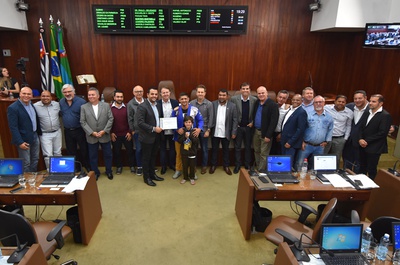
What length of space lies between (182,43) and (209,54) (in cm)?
72

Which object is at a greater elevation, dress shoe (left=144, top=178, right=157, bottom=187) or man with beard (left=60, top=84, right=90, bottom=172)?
man with beard (left=60, top=84, right=90, bottom=172)

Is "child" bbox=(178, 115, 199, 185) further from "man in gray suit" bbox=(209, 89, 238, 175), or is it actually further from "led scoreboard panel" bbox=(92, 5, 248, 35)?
"led scoreboard panel" bbox=(92, 5, 248, 35)

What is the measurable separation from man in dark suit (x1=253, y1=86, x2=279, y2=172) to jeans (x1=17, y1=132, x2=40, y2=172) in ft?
12.2

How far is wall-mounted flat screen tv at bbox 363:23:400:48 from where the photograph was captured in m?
4.69

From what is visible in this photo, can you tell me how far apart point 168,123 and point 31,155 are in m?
2.30

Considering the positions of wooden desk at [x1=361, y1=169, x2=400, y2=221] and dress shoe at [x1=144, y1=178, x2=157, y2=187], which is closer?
wooden desk at [x1=361, y1=169, x2=400, y2=221]

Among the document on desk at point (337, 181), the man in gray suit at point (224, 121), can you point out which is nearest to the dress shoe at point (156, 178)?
the man in gray suit at point (224, 121)

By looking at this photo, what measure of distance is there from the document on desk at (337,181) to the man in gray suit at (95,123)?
3557 mm

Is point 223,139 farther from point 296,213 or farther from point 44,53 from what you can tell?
point 44,53

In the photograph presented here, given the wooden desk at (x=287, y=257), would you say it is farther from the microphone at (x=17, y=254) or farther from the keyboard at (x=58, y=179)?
the keyboard at (x=58, y=179)

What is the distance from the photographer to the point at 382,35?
491cm

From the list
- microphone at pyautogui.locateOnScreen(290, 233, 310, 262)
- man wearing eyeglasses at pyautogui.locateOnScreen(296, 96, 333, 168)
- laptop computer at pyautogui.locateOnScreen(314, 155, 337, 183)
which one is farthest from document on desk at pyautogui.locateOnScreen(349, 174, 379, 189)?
microphone at pyautogui.locateOnScreen(290, 233, 310, 262)

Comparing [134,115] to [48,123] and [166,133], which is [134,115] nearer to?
[166,133]

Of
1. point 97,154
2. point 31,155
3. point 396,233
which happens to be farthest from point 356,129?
point 31,155
